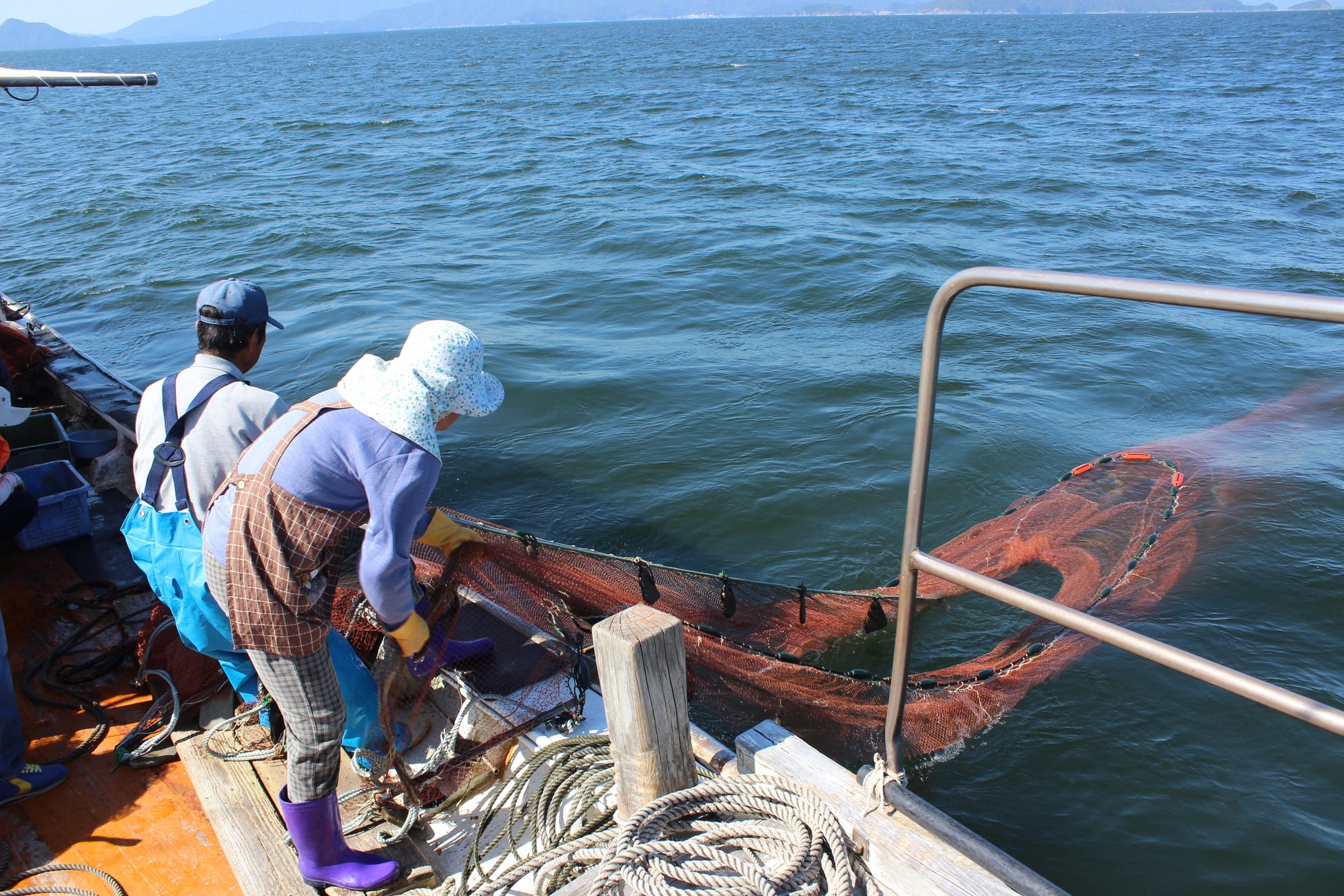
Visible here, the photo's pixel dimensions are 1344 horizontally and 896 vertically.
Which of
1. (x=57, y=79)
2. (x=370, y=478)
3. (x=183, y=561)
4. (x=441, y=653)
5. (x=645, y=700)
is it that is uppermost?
(x=57, y=79)

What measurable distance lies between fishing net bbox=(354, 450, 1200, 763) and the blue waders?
35 cm

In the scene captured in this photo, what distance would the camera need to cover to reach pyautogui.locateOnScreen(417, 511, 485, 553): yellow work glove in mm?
3123

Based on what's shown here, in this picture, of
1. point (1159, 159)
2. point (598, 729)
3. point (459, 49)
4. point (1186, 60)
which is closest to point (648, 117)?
point (1159, 159)

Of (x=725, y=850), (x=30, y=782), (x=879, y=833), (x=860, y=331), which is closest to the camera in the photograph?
(x=879, y=833)

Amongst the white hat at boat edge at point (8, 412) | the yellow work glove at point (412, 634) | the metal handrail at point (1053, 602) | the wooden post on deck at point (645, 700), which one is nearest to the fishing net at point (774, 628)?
the yellow work glove at point (412, 634)

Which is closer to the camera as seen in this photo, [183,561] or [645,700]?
[645,700]

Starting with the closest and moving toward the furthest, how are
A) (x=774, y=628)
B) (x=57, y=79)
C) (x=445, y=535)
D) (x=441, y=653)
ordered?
(x=445, y=535)
(x=441, y=653)
(x=774, y=628)
(x=57, y=79)

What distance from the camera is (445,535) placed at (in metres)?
3.12

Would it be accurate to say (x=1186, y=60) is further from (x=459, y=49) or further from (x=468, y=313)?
(x=459, y=49)

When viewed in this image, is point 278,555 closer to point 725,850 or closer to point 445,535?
point 445,535

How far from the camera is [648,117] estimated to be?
103 ft

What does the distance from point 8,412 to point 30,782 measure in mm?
2383

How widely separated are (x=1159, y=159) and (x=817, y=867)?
2245 centimetres

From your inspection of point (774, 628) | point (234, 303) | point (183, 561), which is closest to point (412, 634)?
point (183, 561)
